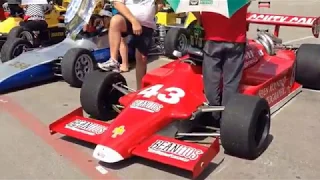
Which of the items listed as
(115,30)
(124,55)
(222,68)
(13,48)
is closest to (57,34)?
(13,48)

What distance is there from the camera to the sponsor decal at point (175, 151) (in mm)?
3271

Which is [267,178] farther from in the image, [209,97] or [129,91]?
[129,91]

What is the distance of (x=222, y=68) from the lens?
4.01 meters

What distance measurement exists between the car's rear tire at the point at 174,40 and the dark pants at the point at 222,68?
3578 millimetres

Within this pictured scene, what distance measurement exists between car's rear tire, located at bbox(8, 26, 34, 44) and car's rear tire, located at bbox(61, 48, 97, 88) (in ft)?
5.15

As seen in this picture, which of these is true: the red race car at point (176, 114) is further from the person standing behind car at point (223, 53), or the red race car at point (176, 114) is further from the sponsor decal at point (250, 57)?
the person standing behind car at point (223, 53)

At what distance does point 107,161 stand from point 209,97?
117 centimetres

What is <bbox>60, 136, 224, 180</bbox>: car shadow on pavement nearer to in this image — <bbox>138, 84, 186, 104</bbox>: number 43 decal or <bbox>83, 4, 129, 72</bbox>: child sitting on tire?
<bbox>138, 84, 186, 104</bbox>: number 43 decal

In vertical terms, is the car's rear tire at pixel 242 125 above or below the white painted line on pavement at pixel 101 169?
above

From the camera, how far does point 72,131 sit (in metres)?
3.88

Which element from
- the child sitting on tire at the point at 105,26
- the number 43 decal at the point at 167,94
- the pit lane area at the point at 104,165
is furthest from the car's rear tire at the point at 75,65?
the number 43 decal at the point at 167,94

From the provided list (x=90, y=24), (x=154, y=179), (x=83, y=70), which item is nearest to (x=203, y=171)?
(x=154, y=179)

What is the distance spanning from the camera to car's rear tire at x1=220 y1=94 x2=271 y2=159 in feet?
11.3

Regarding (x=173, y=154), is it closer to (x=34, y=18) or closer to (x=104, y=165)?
(x=104, y=165)
